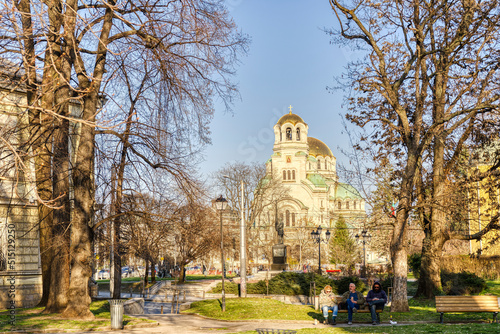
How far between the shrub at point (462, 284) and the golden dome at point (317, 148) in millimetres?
91514

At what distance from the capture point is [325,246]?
8206 centimetres

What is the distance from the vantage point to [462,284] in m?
25.3

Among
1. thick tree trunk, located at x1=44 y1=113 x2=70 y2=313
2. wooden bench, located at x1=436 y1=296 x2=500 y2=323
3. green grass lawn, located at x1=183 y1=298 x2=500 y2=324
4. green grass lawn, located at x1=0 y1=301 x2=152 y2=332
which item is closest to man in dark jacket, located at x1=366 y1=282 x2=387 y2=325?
green grass lawn, located at x1=183 y1=298 x2=500 y2=324

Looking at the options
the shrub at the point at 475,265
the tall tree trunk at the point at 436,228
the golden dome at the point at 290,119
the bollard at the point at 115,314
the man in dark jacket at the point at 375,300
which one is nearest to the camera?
the bollard at the point at 115,314

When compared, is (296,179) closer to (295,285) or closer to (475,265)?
(475,265)

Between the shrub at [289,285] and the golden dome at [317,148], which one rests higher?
the golden dome at [317,148]

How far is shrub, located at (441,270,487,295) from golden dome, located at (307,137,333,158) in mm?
91514

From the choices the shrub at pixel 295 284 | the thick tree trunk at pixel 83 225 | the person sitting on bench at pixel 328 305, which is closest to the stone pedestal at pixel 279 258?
the shrub at pixel 295 284

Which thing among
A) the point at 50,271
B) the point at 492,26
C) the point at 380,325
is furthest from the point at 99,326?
the point at 492,26

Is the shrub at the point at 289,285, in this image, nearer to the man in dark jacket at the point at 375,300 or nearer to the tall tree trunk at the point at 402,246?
the tall tree trunk at the point at 402,246

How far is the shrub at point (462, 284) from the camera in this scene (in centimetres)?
2446

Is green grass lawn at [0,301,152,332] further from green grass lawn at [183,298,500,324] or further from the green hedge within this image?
the green hedge

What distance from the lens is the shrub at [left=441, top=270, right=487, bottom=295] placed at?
24.5 metres

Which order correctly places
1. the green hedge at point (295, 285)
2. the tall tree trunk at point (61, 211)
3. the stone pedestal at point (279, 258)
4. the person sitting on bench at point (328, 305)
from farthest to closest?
the stone pedestal at point (279, 258)
the green hedge at point (295, 285)
the person sitting on bench at point (328, 305)
the tall tree trunk at point (61, 211)
